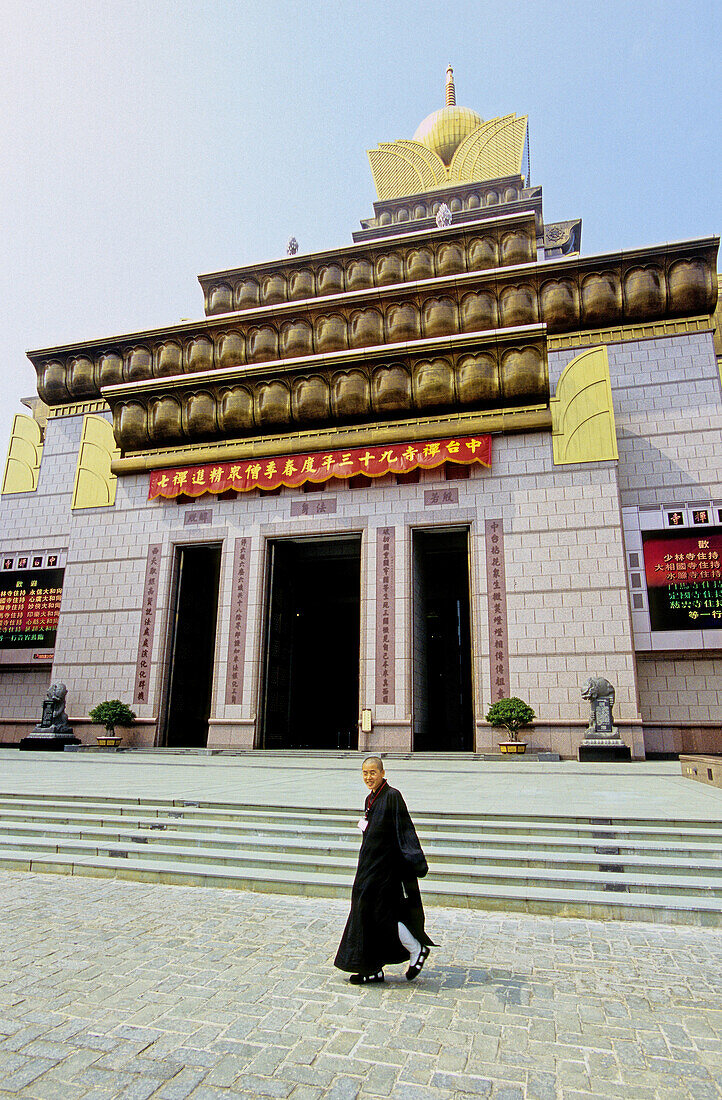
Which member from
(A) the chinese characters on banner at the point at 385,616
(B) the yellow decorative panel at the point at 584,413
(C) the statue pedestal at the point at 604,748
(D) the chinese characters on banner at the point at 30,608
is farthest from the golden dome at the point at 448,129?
(C) the statue pedestal at the point at 604,748

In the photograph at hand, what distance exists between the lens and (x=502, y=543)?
17.5 m

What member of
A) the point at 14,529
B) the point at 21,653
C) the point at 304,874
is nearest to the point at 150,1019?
the point at 304,874

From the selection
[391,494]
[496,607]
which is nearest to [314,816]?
[496,607]

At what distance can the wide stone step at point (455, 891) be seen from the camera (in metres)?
5.36

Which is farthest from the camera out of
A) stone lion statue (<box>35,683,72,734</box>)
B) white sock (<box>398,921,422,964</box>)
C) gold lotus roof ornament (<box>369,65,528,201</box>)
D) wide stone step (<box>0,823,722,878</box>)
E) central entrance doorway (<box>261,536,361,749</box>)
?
gold lotus roof ornament (<box>369,65,528,201</box>)

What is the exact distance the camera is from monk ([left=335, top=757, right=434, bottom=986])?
160 inches

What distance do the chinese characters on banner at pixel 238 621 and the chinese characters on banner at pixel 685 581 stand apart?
35.1 ft

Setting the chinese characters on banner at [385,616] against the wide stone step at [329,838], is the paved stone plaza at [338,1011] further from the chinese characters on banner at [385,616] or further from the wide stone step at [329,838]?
the chinese characters on banner at [385,616]

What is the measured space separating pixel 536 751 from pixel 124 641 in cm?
1180

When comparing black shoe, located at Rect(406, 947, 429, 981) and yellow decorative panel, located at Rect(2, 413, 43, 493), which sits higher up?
yellow decorative panel, located at Rect(2, 413, 43, 493)

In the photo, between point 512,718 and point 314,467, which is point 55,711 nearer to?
point 314,467

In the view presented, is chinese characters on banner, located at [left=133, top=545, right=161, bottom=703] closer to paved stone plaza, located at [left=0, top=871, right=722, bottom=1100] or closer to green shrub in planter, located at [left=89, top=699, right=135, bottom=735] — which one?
green shrub in planter, located at [left=89, top=699, right=135, bottom=735]

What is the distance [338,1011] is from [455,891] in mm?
2410

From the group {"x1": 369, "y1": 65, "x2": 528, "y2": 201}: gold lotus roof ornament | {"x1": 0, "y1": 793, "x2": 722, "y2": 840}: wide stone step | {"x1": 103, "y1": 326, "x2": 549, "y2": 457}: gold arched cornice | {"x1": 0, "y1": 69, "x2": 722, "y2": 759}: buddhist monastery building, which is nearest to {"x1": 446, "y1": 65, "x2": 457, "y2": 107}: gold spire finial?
{"x1": 369, "y1": 65, "x2": 528, "y2": 201}: gold lotus roof ornament
